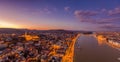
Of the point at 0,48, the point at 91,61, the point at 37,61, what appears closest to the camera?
the point at 37,61

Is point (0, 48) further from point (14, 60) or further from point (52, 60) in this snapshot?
point (52, 60)

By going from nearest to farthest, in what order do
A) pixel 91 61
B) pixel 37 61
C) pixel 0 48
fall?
pixel 37 61
pixel 91 61
pixel 0 48

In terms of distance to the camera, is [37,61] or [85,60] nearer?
[37,61]

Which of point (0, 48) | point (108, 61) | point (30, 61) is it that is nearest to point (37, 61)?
point (30, 61)

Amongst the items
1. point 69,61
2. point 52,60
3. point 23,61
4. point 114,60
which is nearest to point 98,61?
point 114,60

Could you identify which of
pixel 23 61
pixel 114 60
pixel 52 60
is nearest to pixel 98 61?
pixel 114 60

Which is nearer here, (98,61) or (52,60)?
(52,60)

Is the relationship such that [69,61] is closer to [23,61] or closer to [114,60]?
[23,61]

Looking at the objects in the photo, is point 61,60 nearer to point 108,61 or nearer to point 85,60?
point 85,60
